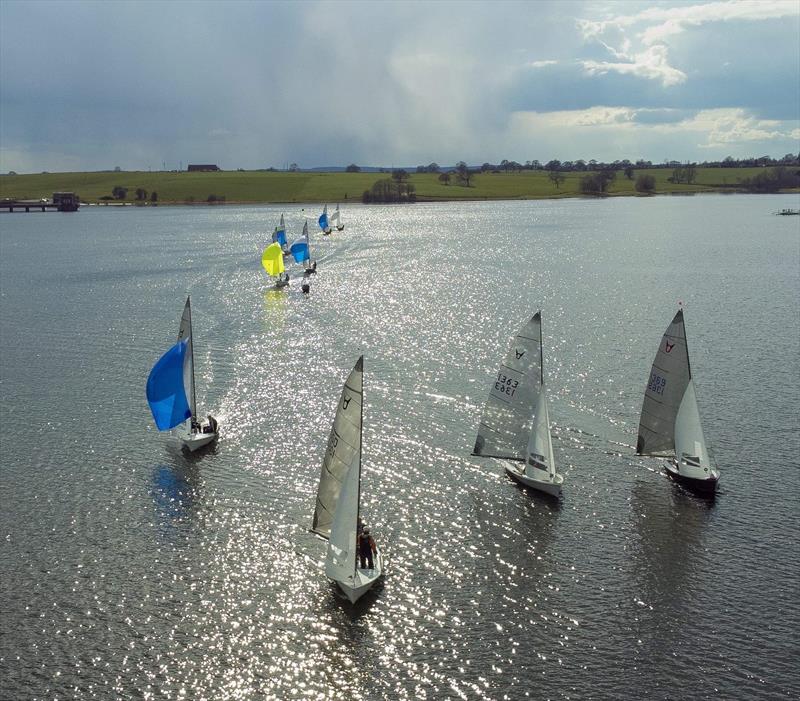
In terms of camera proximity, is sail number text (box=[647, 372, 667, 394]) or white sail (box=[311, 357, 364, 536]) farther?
sail number text (box=[647, 372, 667, 394])

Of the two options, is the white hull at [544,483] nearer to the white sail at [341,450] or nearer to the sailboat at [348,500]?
the sailboat at [348,500]

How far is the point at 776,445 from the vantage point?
54750 millimetres

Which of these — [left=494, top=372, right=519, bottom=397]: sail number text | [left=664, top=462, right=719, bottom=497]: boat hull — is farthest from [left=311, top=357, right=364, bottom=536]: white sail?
[left=664, top=462, right=719, bottom=497]: boat hull

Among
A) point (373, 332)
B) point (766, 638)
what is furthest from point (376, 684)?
point (373, 332)

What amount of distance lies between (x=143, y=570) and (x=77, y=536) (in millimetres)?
5985

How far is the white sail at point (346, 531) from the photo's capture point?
1459 inches

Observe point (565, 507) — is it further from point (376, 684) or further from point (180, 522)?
point (180, 522)

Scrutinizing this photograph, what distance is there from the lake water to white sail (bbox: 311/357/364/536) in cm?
276

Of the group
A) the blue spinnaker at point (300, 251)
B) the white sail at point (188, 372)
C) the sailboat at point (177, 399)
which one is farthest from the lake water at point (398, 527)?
the blue spinnaker at point (300, 251)

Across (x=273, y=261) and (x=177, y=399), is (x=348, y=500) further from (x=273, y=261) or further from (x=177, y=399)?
(x=273, y=261)

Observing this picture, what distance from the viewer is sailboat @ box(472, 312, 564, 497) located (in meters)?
48.5

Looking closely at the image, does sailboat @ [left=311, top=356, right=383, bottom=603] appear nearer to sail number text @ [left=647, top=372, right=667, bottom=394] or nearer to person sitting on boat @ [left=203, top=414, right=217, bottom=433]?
person sitting on boat @ [left=203, top=414, right=217, bottom=433]

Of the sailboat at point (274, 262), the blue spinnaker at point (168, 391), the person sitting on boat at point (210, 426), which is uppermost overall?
the sailboat at point (274, 262)

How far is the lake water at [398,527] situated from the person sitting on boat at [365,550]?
71.1 inches
